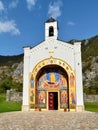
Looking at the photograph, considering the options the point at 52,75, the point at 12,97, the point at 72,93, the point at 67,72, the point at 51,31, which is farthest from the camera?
the point at 12,97

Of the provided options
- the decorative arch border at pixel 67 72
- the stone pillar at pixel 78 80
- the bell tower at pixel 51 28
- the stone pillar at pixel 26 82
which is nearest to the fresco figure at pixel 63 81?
the decorative arch border at pixel 67 72

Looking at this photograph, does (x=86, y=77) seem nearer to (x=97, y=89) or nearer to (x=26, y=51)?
(x=97, y=89)

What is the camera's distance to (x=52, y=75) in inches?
991

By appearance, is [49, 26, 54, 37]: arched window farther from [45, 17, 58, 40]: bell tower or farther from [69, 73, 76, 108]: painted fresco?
[69, 73, 76, 108]: painted fresco

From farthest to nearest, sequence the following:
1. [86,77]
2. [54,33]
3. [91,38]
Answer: [91,38]
[86,77]
[54,33]

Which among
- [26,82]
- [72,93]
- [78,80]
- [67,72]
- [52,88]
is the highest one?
[67,72]

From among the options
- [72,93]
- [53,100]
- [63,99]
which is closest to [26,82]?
[53,100]

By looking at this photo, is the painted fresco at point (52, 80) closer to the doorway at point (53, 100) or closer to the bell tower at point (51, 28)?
the doorway at point (53, 100)

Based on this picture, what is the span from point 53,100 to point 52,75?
3000mm

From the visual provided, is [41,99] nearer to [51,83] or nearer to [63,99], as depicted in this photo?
[51,83]

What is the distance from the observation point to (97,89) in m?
50.2

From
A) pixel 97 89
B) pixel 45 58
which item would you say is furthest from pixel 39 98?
pixel 97 89

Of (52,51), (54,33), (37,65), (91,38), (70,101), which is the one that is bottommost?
(70,101)

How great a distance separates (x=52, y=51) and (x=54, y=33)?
2695mm
